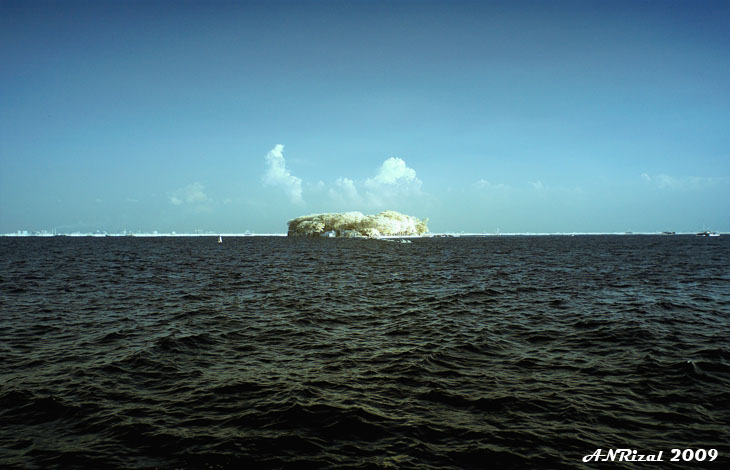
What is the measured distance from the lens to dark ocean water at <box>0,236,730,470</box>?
8.61m

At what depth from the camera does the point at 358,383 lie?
493 inches

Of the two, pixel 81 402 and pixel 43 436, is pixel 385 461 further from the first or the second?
pixel 81 402

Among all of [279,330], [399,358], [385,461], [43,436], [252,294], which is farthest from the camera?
[252,294]

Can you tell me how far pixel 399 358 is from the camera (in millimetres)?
15008

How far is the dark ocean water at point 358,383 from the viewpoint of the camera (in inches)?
339

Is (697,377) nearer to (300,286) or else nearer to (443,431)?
(443,431)

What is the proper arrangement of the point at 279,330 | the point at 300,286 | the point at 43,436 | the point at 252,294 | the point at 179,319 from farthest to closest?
the point at 300,286, the point at 252,294, the point at 179,319, the point at 279,330, the point at 43,436

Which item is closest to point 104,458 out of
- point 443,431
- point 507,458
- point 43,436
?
point 43,436

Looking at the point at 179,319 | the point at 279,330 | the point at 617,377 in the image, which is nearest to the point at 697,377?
the point at 617,377

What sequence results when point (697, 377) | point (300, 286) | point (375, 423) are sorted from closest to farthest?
point (375, 423) → point (697, 377) → point (300, 286)

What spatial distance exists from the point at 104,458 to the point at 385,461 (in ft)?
20.3

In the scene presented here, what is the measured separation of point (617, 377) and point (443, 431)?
764cm

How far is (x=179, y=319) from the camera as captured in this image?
70.4 feet

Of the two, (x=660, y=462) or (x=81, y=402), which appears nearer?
(x=660, y=462)
